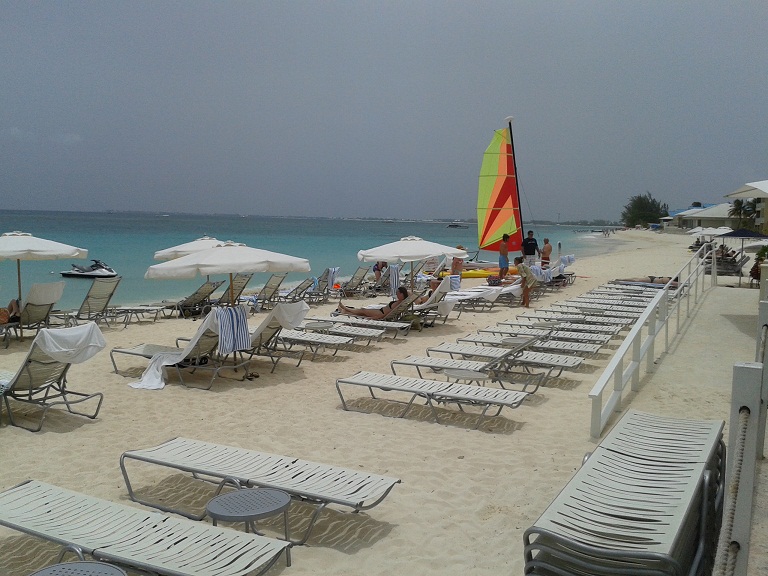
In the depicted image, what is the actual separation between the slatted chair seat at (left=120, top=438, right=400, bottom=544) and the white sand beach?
0.23 metres

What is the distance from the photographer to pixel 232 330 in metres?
6.95

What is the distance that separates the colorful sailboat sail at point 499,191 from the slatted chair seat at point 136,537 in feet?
51.5

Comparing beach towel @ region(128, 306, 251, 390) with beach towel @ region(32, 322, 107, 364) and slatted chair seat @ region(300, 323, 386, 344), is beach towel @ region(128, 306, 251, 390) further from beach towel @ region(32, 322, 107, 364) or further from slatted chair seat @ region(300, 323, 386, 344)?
slatted chair seat @ region(300, 323, 386, 344)

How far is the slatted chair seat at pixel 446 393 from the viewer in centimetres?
549

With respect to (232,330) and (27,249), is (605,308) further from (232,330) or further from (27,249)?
(27,249)

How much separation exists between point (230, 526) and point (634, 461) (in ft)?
7.27

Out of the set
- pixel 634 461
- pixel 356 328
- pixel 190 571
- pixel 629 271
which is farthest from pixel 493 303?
pixel 629 271

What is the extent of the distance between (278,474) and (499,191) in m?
15.5

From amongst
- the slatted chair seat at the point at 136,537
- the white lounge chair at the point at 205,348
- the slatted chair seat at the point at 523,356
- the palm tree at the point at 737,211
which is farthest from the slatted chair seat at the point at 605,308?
the palm tree at the point at 737,211

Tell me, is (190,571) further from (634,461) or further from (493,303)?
(493,303)

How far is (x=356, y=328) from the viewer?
910 centimetres

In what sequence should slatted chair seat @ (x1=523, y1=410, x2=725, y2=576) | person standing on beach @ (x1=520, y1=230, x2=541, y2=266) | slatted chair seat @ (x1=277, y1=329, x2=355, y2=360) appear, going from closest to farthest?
slatted chair seat @ (x1=523, y1=410, x2=725, y2=576) → slatted chair seat @ (x1=277, y1=329, x2=355, y2=360) → person standing on beach @ (x1=520, y1=230, x2=541, y2=266)

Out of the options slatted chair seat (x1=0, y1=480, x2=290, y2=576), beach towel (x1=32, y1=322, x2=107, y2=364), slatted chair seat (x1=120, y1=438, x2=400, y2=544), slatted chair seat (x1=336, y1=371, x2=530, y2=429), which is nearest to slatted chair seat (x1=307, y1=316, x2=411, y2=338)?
slatted chair seat (x1=336, y1=371, x2=530, y2=429)

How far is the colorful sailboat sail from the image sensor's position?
718 inches
